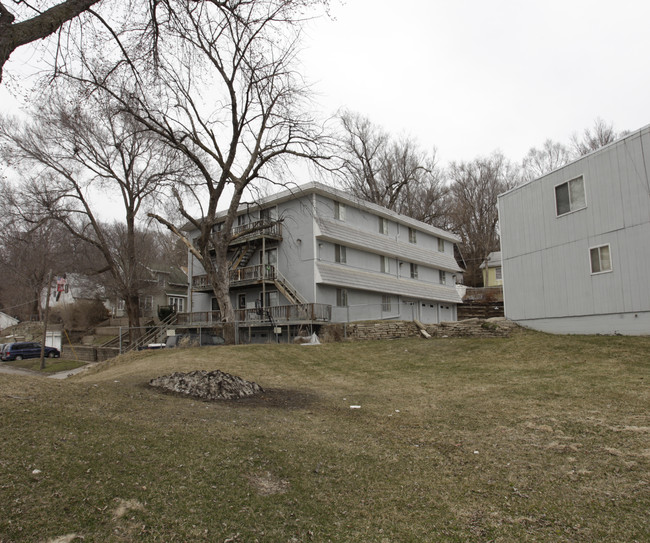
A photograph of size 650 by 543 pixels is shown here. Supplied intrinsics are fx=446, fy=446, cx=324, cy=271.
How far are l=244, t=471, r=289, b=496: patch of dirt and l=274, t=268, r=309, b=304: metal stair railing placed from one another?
20.9 metres

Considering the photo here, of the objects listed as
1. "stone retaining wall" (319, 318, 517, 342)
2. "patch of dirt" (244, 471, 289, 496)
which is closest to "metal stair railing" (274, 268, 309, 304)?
"stone retaining wall" (319, 318, 517, 342)

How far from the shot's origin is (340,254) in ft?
92.0

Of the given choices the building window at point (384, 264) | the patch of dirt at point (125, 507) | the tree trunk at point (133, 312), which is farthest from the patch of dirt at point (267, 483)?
the building window at point (384, 264)

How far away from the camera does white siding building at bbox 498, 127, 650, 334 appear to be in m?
13.9

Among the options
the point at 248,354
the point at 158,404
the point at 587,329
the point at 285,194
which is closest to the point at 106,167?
the point at 285,194

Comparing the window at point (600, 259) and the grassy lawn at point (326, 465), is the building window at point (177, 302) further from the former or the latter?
the grassy lawn at point (326, 465)

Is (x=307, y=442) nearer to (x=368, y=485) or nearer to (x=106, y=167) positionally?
(x=368, y=485)

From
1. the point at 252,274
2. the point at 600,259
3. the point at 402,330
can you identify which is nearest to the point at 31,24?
Result: the point at 600,259

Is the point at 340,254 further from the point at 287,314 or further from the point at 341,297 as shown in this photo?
the point at 287,314

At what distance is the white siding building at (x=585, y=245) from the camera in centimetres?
1391

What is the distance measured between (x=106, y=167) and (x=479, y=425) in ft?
91.1

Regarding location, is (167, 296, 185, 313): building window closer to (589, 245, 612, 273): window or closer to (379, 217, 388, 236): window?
(379, 217, 388, 236): window

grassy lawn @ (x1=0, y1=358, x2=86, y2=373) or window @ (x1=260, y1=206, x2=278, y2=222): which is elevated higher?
window @ (x1=260, y1=206, x2=278, y2=222)

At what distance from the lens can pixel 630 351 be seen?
11.9 m
